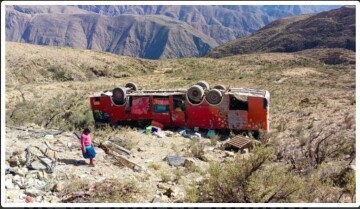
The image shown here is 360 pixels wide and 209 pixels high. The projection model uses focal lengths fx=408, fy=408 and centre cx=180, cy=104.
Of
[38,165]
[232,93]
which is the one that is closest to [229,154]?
[232,93]

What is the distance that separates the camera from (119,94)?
47.8 feet

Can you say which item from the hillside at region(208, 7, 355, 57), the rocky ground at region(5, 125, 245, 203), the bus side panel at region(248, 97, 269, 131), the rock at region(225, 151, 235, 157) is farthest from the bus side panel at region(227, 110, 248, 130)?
the hillside at region(208, 7, 355, 57)

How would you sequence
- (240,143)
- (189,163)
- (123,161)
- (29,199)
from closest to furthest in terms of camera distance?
(29,199)
(123,161)
(189,163)
(240,143)

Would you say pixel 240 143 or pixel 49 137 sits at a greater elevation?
pixel 49 137

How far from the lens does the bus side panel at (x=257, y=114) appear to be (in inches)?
515

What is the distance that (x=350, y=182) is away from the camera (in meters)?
8.13

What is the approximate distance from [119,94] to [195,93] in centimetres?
282

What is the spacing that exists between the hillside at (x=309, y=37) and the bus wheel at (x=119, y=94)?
69.4m

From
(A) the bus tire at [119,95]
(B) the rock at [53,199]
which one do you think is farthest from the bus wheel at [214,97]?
(B) the rock at [53,199]

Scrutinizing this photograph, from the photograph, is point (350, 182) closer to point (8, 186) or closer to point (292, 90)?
point (8, 186)

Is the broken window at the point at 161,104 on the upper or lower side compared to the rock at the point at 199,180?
upper

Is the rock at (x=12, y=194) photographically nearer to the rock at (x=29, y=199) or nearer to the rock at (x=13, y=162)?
the rock at (x=29, y=199)

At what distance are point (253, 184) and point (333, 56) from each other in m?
58.7

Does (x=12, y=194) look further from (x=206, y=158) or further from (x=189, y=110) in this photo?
(x=189, y=110)
